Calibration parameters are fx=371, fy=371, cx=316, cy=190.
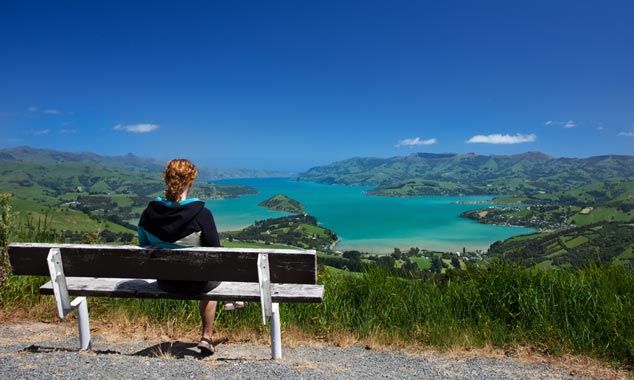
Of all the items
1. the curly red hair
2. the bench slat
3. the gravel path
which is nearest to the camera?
the gravel path

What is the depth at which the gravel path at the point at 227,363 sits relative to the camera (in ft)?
10.1

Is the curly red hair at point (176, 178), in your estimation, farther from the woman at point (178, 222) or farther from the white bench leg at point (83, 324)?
the white bench leg at point (83, 324)

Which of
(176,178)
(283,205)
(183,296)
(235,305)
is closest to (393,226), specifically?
(283,205)

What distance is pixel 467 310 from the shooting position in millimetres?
4617

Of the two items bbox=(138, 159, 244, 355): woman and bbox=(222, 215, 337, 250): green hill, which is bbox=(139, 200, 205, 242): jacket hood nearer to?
bbox=(138, 159, 244, 355): woman

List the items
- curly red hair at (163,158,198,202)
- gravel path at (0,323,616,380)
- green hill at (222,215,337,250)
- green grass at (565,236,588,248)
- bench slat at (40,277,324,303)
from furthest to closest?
green hill at (222,215,337,250)
green grass at (565,236,588,248)
curly red hair at (163,158,198,202)
bench slat at (40,277,324,303)
gravel path at (0,323,616,380)

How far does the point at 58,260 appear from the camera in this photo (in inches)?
140

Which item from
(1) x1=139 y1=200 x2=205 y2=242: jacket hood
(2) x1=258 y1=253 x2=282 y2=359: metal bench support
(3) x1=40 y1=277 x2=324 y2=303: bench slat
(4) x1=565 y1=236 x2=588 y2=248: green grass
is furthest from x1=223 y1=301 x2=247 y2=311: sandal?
(4) x1=565 y1=236 x2=588 y2=248: green grass

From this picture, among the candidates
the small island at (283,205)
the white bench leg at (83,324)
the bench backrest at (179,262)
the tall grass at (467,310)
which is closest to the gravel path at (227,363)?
the white bench leg at (83,324)

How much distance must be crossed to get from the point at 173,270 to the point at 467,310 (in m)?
3.49

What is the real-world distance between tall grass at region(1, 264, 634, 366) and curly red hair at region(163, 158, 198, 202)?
6.10ft

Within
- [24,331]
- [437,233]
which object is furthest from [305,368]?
[437,233]

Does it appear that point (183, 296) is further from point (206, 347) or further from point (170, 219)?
point (170, 219)

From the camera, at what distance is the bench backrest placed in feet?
10.7
